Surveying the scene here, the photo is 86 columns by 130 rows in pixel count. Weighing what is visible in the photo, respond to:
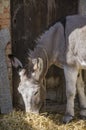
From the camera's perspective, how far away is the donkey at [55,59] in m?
6.73

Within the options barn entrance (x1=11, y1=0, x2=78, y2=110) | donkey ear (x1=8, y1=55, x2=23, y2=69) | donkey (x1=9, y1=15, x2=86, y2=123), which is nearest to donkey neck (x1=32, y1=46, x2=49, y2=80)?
donkey (x1=9, y1=15, x2=86, y2=123)

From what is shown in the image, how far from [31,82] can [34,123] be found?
2.19ft

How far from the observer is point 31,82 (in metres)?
6.76

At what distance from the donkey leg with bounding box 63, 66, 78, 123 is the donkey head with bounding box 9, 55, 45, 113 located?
1.50ft

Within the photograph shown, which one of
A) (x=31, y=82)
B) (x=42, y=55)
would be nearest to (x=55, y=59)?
(x=42, y=55)

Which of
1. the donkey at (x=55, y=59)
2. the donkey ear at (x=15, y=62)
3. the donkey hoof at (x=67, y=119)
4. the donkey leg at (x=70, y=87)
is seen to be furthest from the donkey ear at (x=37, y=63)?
the donkey hoof at (x=67, y=119)

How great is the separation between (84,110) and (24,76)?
126 cm

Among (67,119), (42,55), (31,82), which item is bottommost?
(67,119)

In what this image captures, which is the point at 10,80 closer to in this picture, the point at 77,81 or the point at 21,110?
the point at 21,110

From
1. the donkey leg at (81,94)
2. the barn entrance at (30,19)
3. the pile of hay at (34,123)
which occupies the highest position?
the barn entrance at (30,19)

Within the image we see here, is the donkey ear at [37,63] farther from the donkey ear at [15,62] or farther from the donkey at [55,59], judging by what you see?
the donkey ear at [15,62]

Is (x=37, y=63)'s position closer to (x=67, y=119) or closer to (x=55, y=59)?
(x=55, y=59)

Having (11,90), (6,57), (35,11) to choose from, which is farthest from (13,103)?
(35,11)

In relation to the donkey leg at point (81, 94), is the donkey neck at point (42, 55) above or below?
above
